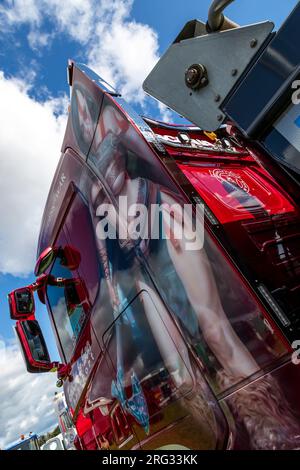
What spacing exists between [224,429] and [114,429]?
1069mm

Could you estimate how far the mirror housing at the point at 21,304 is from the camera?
2943 millimetres

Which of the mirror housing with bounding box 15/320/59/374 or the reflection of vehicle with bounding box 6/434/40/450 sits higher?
the reflection of vehicle with bounding box 6/434/40/450

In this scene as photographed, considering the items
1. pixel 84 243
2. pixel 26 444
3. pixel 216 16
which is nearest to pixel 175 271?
pixel 84 243

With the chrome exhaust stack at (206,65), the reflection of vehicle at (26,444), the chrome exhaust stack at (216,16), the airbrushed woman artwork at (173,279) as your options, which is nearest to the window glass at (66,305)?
the airbrushed woman artwork at (173,279)

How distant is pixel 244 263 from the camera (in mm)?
1812

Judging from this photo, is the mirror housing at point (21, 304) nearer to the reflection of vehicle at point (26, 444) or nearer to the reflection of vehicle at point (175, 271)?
the reflection of vehicle at point (175, 271)

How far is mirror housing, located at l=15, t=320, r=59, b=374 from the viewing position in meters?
2.98

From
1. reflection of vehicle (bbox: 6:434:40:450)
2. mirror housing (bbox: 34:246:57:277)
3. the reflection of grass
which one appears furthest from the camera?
reflection of vehicle (bbox: 6:434:40:450)

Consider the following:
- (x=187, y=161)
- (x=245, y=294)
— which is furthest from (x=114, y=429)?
(x=187, y=161)

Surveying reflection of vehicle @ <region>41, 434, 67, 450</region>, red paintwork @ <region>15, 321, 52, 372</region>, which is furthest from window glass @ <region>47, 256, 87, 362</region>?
reflection of vehicle @ <region>41, 434, 67, 450</region>

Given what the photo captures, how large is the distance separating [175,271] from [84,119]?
133cm

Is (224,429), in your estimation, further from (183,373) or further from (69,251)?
(69,251)

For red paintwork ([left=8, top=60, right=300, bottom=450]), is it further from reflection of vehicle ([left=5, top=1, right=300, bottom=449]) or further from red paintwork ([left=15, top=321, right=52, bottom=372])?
red paintwork ([left=15, top=321, right=52, bottom=372])

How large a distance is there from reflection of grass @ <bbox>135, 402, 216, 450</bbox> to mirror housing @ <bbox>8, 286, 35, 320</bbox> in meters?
1.39
